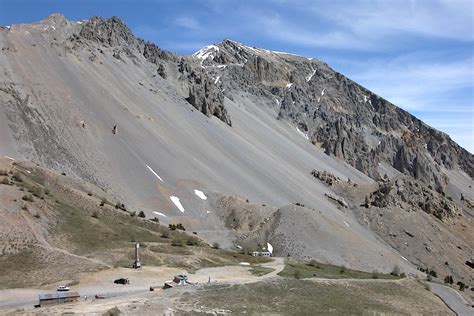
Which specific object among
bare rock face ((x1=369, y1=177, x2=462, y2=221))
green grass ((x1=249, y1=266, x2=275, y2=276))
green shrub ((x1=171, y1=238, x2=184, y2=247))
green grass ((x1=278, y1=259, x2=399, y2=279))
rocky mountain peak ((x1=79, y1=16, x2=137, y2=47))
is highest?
rocky mountain peak ((x1=79, y1=16, x2=137, y2=47))

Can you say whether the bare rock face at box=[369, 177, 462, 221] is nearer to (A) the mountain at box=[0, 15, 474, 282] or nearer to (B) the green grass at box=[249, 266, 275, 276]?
(A) the mountain at box=[0, 15, 474, 282]

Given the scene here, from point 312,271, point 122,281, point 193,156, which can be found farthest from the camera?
point 193,156

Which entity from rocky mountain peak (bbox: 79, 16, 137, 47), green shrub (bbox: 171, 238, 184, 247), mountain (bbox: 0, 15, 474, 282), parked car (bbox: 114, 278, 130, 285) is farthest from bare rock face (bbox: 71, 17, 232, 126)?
parked car (bbox: 114, 278, 130, 285)

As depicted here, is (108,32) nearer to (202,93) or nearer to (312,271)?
(202,93)

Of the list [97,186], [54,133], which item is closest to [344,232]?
[97,186]

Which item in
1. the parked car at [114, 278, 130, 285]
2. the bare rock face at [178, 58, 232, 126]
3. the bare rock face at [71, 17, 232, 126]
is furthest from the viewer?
the bare rock face at [178, 58, 232, 126]

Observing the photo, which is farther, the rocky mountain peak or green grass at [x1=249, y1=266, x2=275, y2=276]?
the rocky mountain peak

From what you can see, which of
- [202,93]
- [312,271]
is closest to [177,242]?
[312,271]

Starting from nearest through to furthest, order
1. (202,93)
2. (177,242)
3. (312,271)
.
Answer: (312,271) < (177,242) < (202,93)

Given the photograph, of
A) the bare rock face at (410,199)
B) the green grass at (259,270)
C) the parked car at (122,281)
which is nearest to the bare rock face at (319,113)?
the bare rock face at (410,199)

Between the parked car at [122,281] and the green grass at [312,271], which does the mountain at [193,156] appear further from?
the parked car at [122,281]

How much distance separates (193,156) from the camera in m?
83.5

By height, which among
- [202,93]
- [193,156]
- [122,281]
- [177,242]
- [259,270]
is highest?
[202,93]

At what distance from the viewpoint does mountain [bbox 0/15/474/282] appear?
65.5 m
